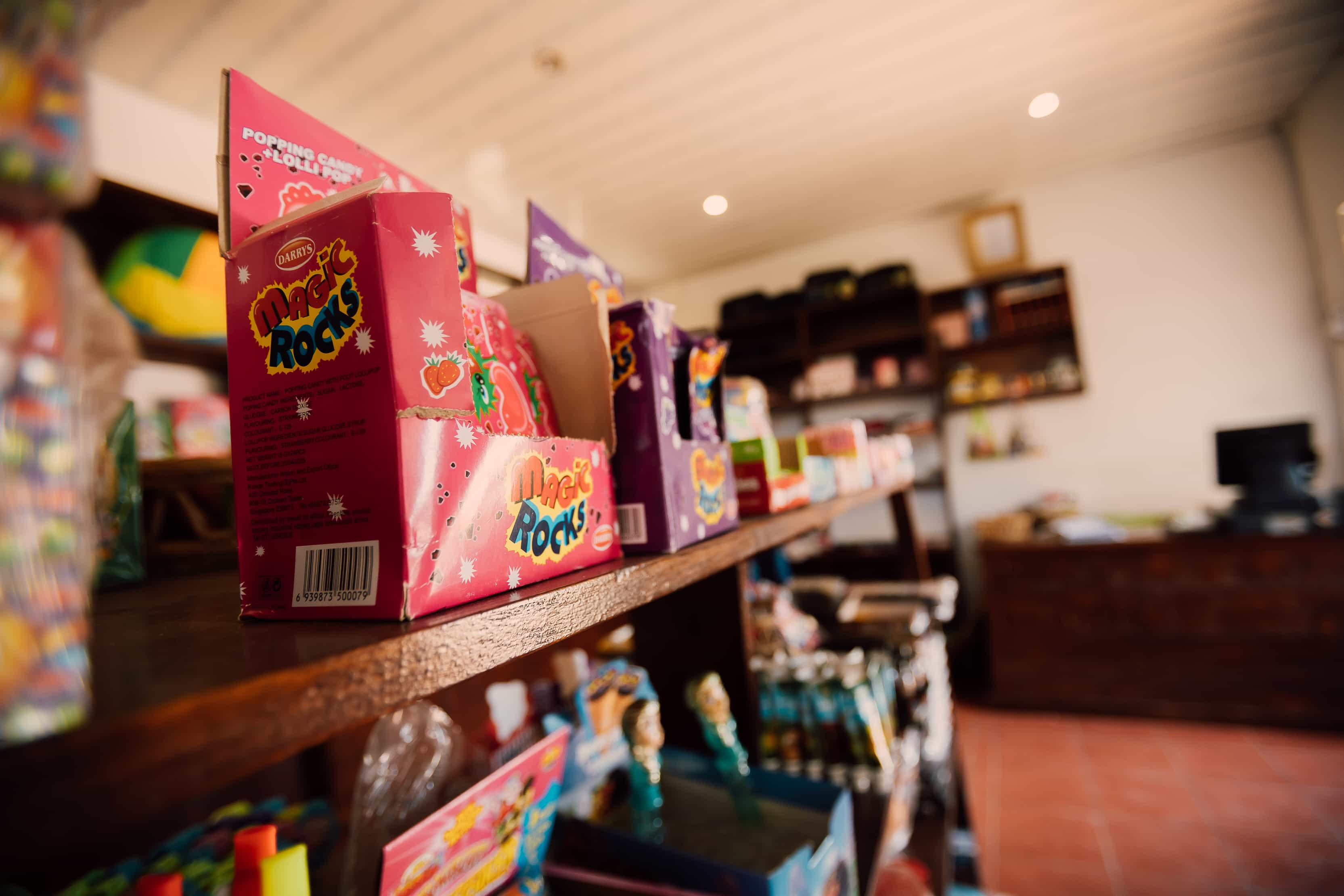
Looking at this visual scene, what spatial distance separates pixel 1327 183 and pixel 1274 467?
1438 millimetres

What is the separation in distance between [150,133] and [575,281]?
1.65 metres

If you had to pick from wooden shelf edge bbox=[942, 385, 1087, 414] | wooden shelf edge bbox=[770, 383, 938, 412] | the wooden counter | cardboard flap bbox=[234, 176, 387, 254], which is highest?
wooden shelf edge bbox=[770, 383, 938, 412]

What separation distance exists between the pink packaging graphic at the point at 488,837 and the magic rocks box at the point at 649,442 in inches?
8.3

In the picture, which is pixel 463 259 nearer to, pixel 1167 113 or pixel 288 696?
pixel 288 696

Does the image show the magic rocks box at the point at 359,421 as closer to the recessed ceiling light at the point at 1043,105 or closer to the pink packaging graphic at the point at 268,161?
the pink packaging graphic at the point at 268,161

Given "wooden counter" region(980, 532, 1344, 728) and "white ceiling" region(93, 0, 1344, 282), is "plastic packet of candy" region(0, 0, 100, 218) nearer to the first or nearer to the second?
"white ceiling" region(93, 0, 1344, 282)

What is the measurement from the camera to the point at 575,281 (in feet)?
1.82

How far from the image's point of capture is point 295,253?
0.36 metres

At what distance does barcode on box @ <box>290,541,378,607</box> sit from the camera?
1.10 feet

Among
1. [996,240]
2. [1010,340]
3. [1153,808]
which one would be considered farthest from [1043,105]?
[1153,808]

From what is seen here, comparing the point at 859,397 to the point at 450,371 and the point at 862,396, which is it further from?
the point at 450,371

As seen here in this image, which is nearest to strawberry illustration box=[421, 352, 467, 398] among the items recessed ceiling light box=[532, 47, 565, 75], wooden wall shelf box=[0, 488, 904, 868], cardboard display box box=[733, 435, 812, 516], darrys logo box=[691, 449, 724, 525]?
wooden wall shelf box=[0, 488, 904, 868]

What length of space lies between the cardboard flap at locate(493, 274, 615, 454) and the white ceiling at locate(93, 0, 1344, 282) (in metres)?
1.57

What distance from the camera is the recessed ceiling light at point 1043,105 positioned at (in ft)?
9.29
